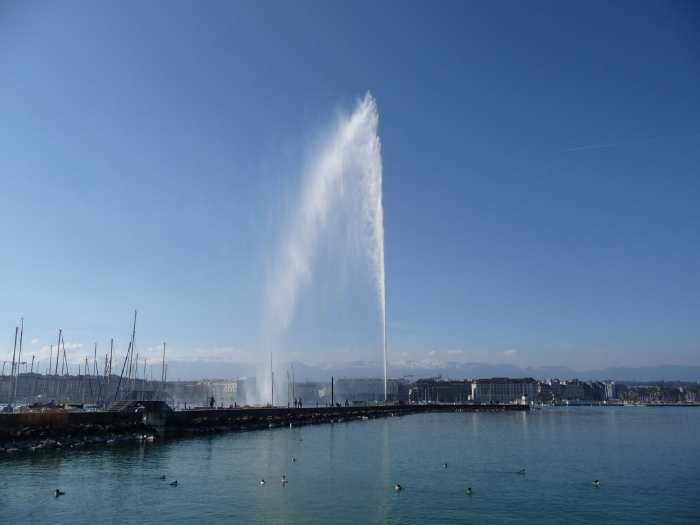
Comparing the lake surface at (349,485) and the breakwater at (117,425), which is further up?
the breakwater at (117,425)

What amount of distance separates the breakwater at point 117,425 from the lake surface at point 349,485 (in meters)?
3.92

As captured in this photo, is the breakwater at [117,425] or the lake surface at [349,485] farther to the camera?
the breakwater at [117,425]

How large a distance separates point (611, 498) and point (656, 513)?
352 cm

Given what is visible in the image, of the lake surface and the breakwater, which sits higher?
the breakwater

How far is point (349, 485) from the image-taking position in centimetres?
3522

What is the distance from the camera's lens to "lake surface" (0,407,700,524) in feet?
90.7

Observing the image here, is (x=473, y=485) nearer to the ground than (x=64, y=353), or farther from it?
nearer to the ground

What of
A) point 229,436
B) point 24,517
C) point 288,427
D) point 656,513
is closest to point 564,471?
point 656,513

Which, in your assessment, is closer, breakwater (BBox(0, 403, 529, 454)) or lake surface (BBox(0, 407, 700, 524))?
lake surface (BBox(0, 407, 700, 524))

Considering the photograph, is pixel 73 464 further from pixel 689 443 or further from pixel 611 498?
pixel 689 443

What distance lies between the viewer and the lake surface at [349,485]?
90.7ft

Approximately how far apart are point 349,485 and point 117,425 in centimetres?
3422

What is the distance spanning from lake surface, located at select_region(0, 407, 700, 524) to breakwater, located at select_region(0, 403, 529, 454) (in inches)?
154

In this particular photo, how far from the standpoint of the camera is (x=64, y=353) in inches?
4048
